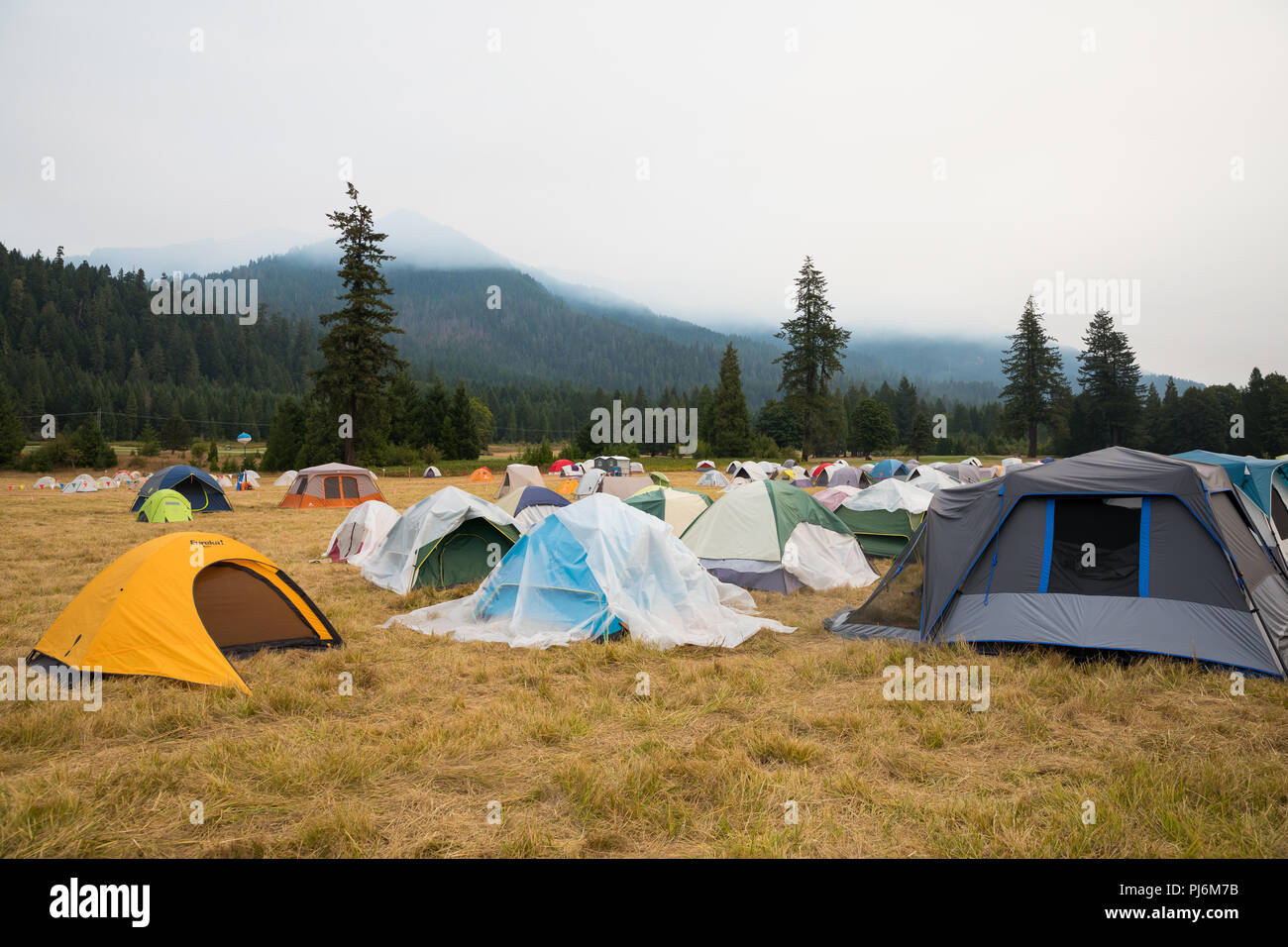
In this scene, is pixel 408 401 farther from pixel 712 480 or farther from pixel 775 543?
pixel 775 543

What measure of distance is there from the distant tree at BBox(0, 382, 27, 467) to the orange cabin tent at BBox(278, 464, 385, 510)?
32.3 m

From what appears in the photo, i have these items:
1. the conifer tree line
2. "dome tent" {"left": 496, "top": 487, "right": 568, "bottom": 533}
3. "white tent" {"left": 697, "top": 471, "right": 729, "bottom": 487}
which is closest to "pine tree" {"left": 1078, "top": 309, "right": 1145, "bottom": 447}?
the conifer tree line

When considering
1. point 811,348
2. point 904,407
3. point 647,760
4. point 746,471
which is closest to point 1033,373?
point 811,348

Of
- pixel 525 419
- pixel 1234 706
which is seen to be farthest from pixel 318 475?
pixel 525 419

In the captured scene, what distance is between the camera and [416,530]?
11.3 metres

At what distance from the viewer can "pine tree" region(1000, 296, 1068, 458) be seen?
2116 inches

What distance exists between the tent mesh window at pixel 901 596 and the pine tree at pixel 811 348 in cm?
4534

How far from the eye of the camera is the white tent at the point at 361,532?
13.6m

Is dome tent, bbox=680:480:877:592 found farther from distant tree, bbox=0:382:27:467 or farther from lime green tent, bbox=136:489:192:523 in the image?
distant tree, bbox=0:382:27:467

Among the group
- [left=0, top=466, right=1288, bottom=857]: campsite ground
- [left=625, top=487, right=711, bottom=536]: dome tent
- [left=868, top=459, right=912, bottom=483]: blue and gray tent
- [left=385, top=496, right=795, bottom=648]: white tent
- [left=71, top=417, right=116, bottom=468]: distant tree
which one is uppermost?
[left=71, top=417, right=116, bottom=468]: distant tree

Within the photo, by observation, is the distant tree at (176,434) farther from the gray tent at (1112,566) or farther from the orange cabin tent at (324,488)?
the gray tent at (1112,566)

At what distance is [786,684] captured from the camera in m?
6.29

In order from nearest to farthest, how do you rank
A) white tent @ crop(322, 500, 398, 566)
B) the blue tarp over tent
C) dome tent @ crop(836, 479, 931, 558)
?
dome tent @ crop(836, 479, 931, 558) → white tent @ crop(322, 500, 398, 566) → the blue tarp over tent
